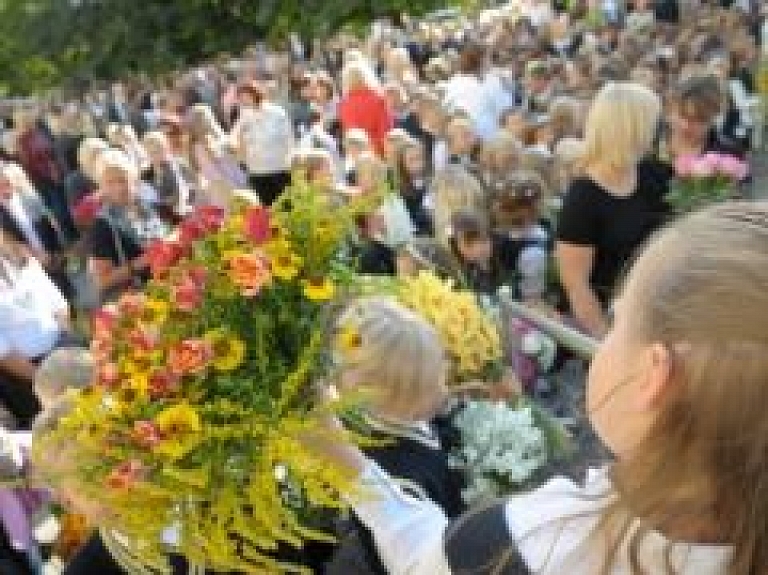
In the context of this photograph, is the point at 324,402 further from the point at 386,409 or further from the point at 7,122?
the point at 7,122

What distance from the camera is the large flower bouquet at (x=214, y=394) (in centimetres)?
178

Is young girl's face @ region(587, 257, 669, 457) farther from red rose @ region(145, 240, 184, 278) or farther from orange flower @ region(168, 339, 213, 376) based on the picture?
red rose @ region(145, 240, 184, 278)

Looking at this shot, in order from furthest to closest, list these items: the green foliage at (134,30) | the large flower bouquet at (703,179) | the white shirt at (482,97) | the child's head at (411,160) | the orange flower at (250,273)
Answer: the green foliage at (134,30) → the white shirt at (482,97) → the child's head at (411,160) → the large flower bouquet at (703,179) → the orange flower at (250,273)

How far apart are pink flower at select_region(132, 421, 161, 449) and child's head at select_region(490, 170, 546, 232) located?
351 cm

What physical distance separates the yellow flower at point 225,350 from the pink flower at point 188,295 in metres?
0.05

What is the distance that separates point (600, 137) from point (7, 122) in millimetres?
12442

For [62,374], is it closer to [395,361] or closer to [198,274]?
[395,361]

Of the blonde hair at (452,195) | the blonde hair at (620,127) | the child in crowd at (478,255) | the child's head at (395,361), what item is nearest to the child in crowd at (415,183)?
the blonde hair at (452,195)

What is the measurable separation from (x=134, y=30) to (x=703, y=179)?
20.0 metres

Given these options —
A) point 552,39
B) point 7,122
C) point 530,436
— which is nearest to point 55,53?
point 7,122

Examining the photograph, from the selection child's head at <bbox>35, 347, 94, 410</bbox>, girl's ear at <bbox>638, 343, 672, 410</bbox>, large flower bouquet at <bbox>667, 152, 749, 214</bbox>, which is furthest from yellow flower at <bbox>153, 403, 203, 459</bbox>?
large flower bouquet at <bbox>667, 152, 749, 214</bbox>

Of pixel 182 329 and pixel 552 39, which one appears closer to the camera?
pixel 182 329

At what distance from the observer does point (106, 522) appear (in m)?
2.00

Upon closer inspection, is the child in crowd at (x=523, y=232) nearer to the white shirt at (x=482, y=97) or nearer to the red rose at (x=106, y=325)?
the red rose at (x=106, y=325)
